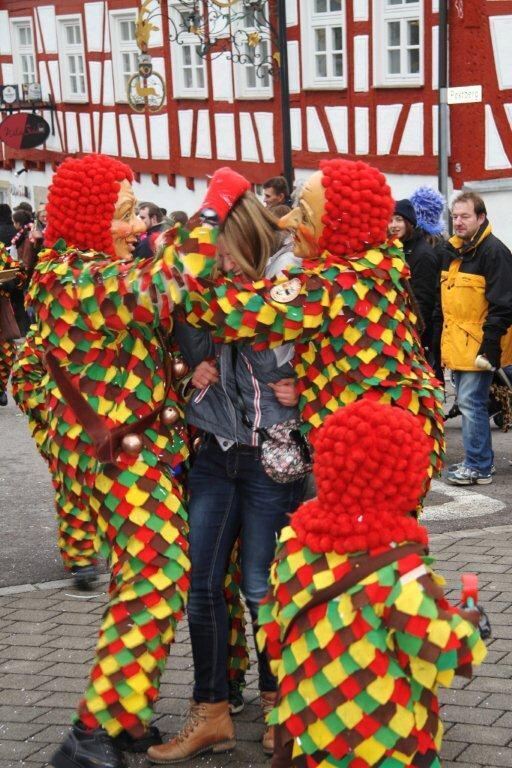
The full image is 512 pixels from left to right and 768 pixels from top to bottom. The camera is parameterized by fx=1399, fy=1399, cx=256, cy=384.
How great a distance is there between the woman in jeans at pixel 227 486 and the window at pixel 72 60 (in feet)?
74.5

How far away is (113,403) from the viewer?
417 centimetres

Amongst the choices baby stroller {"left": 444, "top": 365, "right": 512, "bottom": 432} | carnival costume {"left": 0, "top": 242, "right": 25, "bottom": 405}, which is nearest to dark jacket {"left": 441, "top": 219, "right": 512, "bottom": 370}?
baby stroller {"left": 444, "top": 365, "right": 512, "bottom": 432}

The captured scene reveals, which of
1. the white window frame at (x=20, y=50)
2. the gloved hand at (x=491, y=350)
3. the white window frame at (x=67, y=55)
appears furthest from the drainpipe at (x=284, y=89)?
the white window frame at (x=20, y=50)

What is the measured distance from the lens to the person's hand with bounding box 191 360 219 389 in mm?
4234

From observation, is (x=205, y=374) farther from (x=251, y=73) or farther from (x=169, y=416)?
(x=251, y=73)

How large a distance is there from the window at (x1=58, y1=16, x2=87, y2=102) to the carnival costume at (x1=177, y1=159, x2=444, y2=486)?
22687 mm

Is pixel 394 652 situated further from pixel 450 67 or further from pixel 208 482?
pixel 450 67

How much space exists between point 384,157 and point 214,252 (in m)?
13.6

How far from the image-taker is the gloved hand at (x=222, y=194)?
3975 mm

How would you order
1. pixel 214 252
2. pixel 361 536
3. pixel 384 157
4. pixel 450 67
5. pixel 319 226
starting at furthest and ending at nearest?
pixel 384 157 < pixel 450 67 < pixel 319 226 < pixel 214 252 < pixel 361 536

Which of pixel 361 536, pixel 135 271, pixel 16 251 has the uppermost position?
pixel 135 271

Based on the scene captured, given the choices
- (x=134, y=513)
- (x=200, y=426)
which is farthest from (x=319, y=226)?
(x=134, y=513)

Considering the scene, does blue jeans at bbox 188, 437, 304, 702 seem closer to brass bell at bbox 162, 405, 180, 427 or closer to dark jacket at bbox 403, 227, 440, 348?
brass bell at bbox 162, 405, 180, 427

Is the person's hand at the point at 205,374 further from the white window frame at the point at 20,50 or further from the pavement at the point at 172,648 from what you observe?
the white window frame at the point at 20,50
